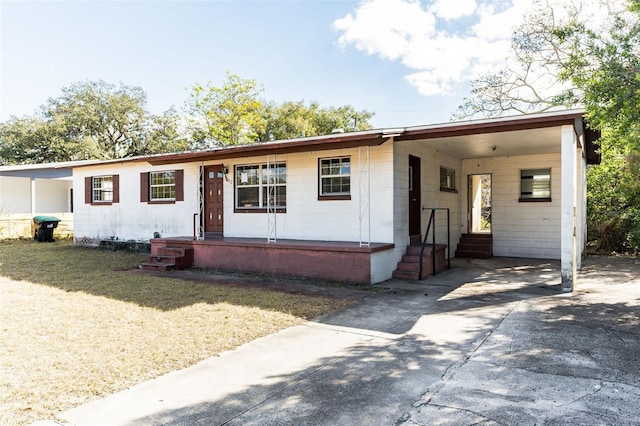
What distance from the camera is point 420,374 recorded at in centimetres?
388

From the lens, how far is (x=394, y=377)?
3.82 m

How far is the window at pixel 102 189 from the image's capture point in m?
14.7

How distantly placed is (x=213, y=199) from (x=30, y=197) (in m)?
21.4

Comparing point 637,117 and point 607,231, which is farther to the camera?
point 607,231

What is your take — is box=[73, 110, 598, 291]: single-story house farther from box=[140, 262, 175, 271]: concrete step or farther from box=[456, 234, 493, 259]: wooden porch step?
box=[140, 262, 175, 271]: concrete step

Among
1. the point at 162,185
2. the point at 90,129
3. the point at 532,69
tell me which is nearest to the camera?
the point at 162,185

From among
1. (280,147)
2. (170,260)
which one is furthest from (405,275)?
(170,260)

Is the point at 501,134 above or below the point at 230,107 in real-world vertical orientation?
below

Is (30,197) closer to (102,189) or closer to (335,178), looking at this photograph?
(102,189)

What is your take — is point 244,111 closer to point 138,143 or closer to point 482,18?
point 138,143

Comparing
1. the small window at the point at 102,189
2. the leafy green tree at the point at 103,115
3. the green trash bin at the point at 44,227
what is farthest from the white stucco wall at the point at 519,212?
the leafy green tree at the point at 103,115

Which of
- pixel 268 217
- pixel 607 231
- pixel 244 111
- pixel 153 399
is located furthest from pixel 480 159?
pixel 244 111

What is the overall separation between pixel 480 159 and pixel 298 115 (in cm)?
2194

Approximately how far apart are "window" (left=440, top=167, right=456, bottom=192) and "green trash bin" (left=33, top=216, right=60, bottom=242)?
16125 mm
